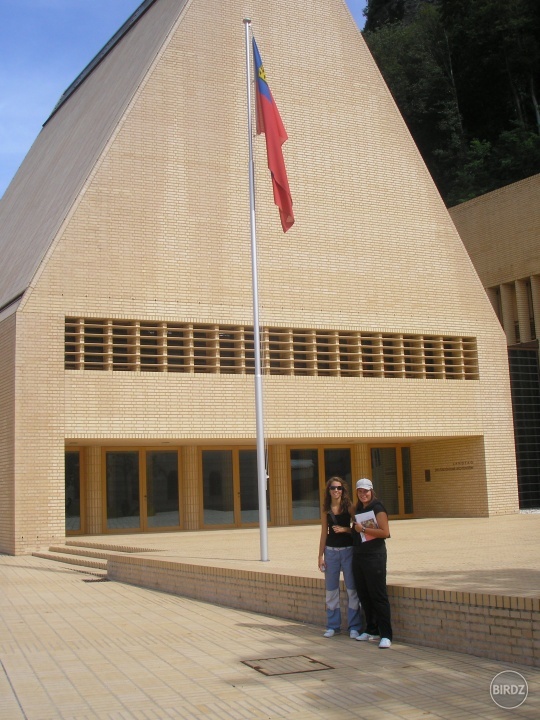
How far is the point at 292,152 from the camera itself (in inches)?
859

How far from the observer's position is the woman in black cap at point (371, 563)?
726cm

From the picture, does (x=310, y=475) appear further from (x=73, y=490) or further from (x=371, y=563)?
(x=371, y=563)

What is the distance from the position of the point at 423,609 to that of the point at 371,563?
1.80 ft

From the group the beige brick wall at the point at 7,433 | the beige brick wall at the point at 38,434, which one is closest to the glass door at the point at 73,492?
the beige brick wall at the point at 7,433

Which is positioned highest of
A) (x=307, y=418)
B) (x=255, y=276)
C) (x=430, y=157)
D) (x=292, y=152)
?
(x=430, y=157)

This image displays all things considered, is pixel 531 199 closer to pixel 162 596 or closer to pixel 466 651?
pixel 162 596

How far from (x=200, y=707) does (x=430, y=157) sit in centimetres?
4353

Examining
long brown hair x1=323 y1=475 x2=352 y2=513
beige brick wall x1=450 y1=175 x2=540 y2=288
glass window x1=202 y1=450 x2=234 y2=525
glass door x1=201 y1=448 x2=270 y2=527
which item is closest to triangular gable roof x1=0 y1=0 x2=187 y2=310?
glass window x1=202 y1=450 x2=234 y2=525

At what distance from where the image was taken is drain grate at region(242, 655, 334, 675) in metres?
6.45

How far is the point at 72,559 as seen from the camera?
1514cm

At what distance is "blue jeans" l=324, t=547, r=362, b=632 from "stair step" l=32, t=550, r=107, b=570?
282 inches

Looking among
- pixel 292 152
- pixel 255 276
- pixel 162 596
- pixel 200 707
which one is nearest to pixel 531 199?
pixel 292 152

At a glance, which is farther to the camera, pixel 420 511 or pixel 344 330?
pixel 420 511

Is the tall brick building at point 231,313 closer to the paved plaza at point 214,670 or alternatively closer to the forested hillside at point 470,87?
the paved plaza at point 214,670
